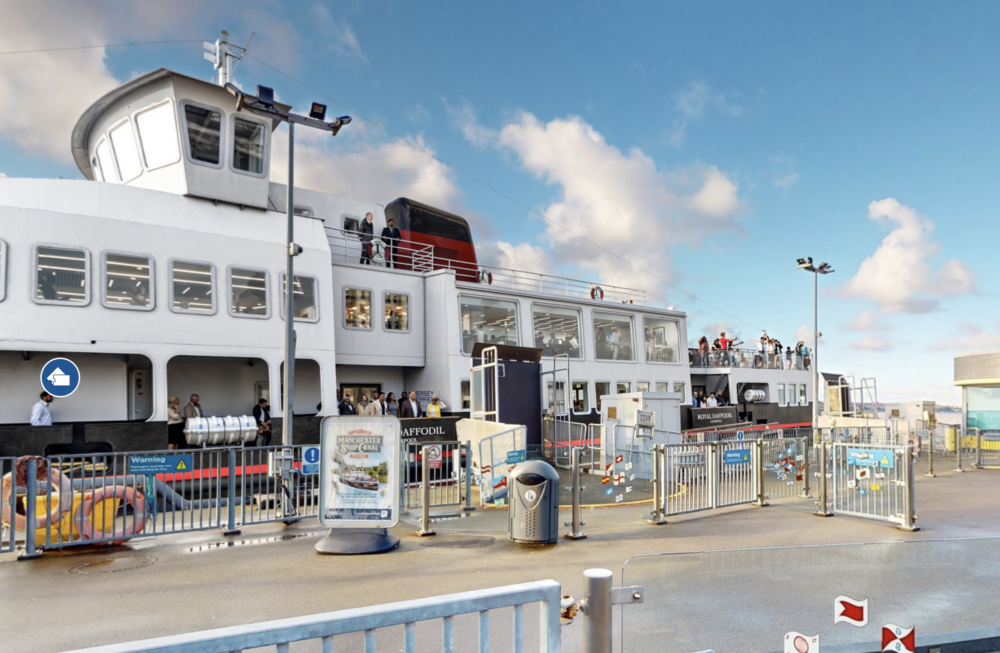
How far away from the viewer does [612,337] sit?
26.0 meters

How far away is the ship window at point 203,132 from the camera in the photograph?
16984 millimetres

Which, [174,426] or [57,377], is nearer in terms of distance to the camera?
[57,377]

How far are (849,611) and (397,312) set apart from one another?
17900mm

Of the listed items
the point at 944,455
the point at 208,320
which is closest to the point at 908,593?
the point at 208,320

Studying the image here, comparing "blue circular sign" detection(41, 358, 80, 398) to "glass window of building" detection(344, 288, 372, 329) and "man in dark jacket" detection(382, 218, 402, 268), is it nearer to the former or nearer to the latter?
"glass window of building" detection(344, 288, 372, 329)

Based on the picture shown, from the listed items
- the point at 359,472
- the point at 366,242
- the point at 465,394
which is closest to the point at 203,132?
the point at 366,242

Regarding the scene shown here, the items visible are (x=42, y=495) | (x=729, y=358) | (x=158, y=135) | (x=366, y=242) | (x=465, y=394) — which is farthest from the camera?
(x=729, y=358)

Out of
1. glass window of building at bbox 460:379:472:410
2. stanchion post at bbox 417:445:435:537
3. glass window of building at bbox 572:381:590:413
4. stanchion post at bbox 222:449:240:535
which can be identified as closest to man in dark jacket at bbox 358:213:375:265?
glass window of building at bbox 460:379:472:410

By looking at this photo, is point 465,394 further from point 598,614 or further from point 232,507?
point 598,614

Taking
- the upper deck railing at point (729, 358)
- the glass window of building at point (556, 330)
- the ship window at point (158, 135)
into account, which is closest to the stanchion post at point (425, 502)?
the ship window at point (158, 135)

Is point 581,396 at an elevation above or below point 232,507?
above

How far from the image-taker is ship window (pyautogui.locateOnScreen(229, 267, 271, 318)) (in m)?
16.9

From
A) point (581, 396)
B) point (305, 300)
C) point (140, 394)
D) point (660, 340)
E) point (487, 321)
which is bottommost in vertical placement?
point (581, 396)

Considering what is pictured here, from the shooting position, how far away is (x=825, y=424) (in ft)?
88.0
